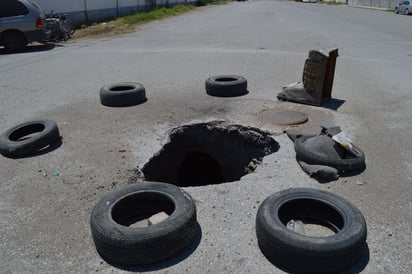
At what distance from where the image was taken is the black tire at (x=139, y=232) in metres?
3.22

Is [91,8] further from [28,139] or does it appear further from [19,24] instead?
[28,139]

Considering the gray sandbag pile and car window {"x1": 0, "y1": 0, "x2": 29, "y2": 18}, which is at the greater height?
car window {"x1": 0, "y1": 0, "x2": 29, "y2": 18}

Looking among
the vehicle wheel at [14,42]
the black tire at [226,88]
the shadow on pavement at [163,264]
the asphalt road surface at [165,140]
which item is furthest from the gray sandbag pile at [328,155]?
the vehicle wheel at [14,42]

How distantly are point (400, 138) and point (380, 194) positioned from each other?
211cm

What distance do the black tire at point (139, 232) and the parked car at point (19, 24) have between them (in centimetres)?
1438

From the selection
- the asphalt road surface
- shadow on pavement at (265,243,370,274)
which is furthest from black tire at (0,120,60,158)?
shadow on pavement at (265,243,370,274)

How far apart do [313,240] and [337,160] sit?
6.26 ft

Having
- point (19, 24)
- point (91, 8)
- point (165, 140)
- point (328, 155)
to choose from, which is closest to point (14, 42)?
point (19, 24)

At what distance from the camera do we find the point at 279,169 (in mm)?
4926

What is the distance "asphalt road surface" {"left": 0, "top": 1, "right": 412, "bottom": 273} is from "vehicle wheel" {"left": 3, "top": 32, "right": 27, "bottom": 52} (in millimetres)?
2432

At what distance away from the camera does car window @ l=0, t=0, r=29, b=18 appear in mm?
15195

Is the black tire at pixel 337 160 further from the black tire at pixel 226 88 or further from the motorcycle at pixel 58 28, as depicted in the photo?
the motorcycle at pixel 58 28

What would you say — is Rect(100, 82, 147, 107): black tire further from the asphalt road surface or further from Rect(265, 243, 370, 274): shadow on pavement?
Rect(265, 243, 370, 274): shadow on pavement

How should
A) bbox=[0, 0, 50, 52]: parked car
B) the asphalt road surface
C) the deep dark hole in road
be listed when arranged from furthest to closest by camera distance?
bbox=[0, 0, 50, 52]: parked car → the deep dark hole in road → the asphalt road surface
